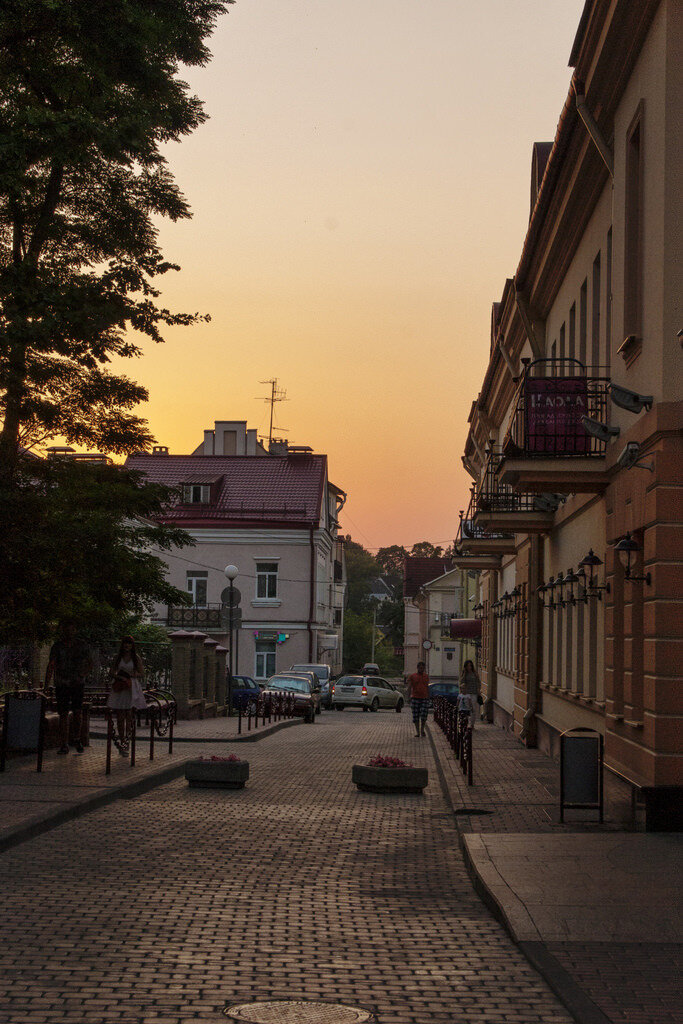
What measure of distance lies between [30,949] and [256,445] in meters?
68.4

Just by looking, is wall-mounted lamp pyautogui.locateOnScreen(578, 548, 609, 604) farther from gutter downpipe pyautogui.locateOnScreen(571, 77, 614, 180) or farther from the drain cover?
the drain cover

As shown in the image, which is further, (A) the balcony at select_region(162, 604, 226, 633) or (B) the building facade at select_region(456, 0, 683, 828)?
(A) the balcony at select_region(162, 604, 226, 633)

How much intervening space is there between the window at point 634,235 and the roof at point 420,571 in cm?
8986

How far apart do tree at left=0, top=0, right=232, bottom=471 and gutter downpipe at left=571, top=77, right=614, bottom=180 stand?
5274 millimetres

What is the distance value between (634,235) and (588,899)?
765 centimetres

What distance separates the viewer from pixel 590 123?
1496cm

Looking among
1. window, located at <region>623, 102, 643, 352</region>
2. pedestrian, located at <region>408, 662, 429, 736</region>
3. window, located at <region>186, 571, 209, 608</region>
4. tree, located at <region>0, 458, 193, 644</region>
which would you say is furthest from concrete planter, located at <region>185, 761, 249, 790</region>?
window, located at <region>186, 571, 209, 608</region>

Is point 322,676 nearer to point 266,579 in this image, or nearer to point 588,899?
point 266,579

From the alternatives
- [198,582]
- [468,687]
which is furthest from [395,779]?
[198,582]

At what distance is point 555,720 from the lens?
74.8 feet

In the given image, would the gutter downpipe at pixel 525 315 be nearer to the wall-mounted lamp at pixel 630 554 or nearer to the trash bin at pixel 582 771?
the wall-mounted lamp at pixel 630 554

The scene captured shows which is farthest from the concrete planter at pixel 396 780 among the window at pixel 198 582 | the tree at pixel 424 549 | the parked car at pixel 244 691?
the tree at pixel 424 549

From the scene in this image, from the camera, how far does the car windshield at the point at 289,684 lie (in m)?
42.6

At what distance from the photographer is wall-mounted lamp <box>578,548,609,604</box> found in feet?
53.2
